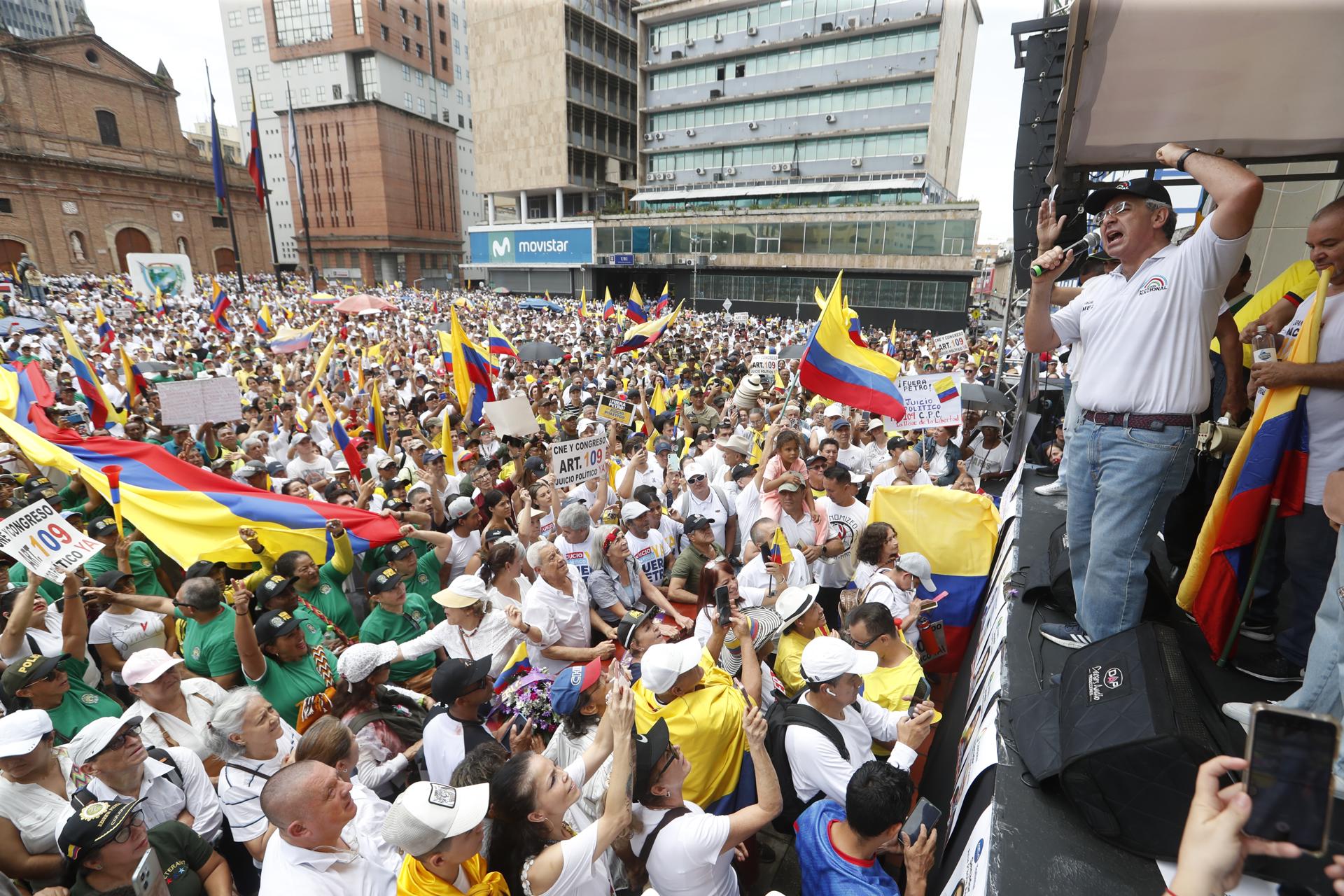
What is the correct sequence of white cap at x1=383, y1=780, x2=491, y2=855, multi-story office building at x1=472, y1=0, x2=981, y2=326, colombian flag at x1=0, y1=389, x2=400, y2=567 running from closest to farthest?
white cap at x1=383, y1=780, x2=491, y2=855
colombian flag at x1=0, y1=389, x2=400, y2=567
multi-story office building at x1=472, y1=0, x2=981, y2=326

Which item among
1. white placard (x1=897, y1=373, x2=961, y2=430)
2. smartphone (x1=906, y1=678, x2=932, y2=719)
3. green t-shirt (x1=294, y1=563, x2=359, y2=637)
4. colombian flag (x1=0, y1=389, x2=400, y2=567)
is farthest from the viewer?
white placard (x1=897, y1=373, x2=961, y2=430)

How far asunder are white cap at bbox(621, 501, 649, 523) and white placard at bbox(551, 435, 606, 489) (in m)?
0.65

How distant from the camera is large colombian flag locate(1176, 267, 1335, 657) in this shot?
239 cm

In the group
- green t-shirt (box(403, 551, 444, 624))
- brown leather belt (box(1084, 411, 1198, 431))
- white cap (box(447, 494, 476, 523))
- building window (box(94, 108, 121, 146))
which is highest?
building window (box(94, 108, 121, 146))

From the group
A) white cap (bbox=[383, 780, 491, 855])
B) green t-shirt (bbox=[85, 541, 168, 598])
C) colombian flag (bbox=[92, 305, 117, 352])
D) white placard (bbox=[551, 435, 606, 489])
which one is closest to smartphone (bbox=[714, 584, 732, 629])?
white cap (bbox=[383, 780, 491, 855])

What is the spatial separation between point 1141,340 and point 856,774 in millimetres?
2031

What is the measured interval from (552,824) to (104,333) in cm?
2416

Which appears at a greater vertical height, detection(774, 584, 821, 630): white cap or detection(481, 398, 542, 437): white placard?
detection(481, 398, 542, 437): white placard

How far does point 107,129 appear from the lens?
160 ft

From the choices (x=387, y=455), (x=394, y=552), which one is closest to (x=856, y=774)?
(x=394, y=552)

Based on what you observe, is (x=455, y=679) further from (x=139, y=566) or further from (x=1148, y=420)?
(x=139, y=566)

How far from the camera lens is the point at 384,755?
11.7 ft

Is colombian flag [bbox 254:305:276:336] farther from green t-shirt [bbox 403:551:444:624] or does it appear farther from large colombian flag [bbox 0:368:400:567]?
green t-shirt [bbox 403:551:444:624]

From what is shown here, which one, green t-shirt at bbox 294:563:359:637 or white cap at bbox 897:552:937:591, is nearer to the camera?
white cap at bbox 897:552:937:591
